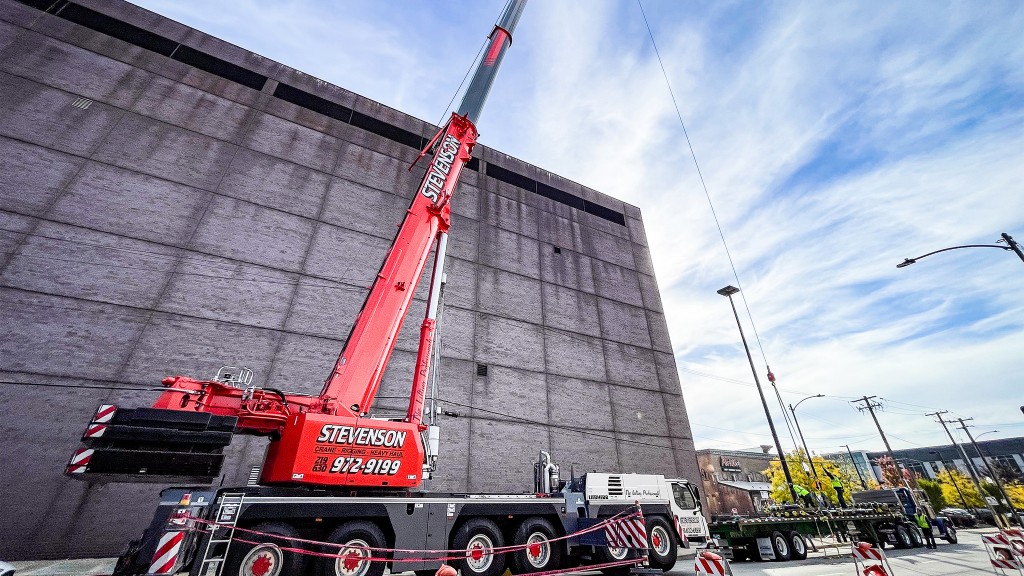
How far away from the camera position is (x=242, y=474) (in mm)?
11906

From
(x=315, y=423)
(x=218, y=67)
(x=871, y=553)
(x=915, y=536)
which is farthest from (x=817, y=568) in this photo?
(x=218, y=67)

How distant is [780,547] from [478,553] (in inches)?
416

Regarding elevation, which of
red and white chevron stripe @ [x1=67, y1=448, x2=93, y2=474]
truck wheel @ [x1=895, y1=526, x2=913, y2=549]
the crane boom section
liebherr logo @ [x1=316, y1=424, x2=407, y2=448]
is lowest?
truck wheel @ [x1=895, y1=526, x2=913, y2=549]

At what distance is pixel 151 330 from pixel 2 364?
3.01m

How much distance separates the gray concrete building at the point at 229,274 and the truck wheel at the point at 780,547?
637 centimetres

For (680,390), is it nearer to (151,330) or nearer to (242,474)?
(242,474)

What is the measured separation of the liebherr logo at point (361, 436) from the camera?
6.91 meters

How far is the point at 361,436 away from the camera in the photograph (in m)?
7.16

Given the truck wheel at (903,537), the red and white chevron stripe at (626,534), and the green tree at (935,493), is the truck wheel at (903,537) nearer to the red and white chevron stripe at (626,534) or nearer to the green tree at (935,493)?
the red and white chevron stripe at (626,534)

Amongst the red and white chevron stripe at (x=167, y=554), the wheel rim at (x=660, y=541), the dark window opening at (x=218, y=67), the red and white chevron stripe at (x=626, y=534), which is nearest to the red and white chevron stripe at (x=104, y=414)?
the red and white chevron stripe at (x=167, y=554)

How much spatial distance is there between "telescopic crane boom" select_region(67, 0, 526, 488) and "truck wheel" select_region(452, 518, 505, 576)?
1.53m

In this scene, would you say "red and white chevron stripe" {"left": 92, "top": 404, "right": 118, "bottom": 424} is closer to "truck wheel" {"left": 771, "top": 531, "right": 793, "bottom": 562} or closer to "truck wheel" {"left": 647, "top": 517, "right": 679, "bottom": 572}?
"truck wheel" {"left": 647, "top": 517, "right": 679, "bottom": 572}

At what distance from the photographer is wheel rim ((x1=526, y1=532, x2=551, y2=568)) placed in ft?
27.5

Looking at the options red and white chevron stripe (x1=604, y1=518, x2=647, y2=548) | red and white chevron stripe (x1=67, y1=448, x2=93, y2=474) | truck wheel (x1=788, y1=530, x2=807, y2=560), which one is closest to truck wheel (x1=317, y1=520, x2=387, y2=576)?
red and white chevron stripe (x1=67, y1=448, x2=93, y2=474)
